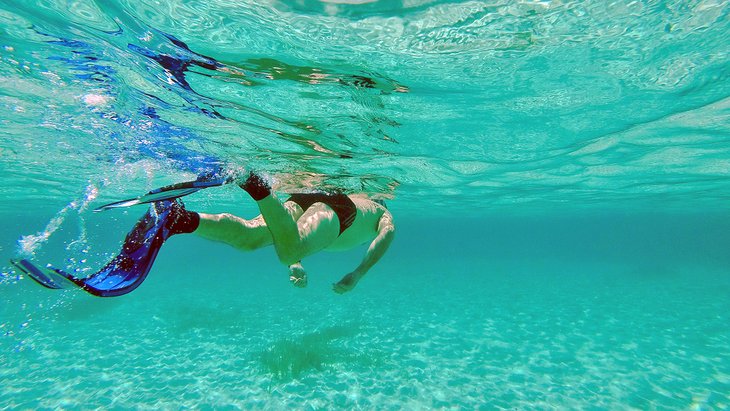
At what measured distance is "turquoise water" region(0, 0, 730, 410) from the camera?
5.04 metres

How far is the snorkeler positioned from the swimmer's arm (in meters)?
0.02

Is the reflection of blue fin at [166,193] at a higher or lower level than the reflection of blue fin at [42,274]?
higher

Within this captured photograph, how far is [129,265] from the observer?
418 centimetres

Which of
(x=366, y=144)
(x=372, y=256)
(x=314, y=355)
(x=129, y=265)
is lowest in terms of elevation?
(x=314, y=355)

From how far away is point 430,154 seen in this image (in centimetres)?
1251

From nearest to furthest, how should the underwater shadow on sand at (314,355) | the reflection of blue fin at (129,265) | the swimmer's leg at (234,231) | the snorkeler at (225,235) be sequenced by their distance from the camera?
the reflection of blue fin at (129,265), the snorkeler at (225,235), the swimmer's leg at (234,231), the underwater shadow on sand at (314,355)

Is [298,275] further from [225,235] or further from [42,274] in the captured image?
[42,274]

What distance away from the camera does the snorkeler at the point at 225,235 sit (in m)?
3.96

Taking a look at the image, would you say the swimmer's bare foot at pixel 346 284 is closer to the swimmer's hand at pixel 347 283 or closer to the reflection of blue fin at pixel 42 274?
the swimmer's hand at pixel 347 283

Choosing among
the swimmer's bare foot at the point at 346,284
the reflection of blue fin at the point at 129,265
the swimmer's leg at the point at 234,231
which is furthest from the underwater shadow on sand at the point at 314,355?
the reflection of blue fin at the point at 129,265

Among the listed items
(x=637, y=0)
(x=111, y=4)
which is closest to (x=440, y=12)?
(x=637, y=0)

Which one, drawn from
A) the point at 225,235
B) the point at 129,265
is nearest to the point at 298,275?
the point at 225,235

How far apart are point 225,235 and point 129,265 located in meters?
1.14

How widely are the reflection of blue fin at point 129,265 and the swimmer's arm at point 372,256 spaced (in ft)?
8.20
